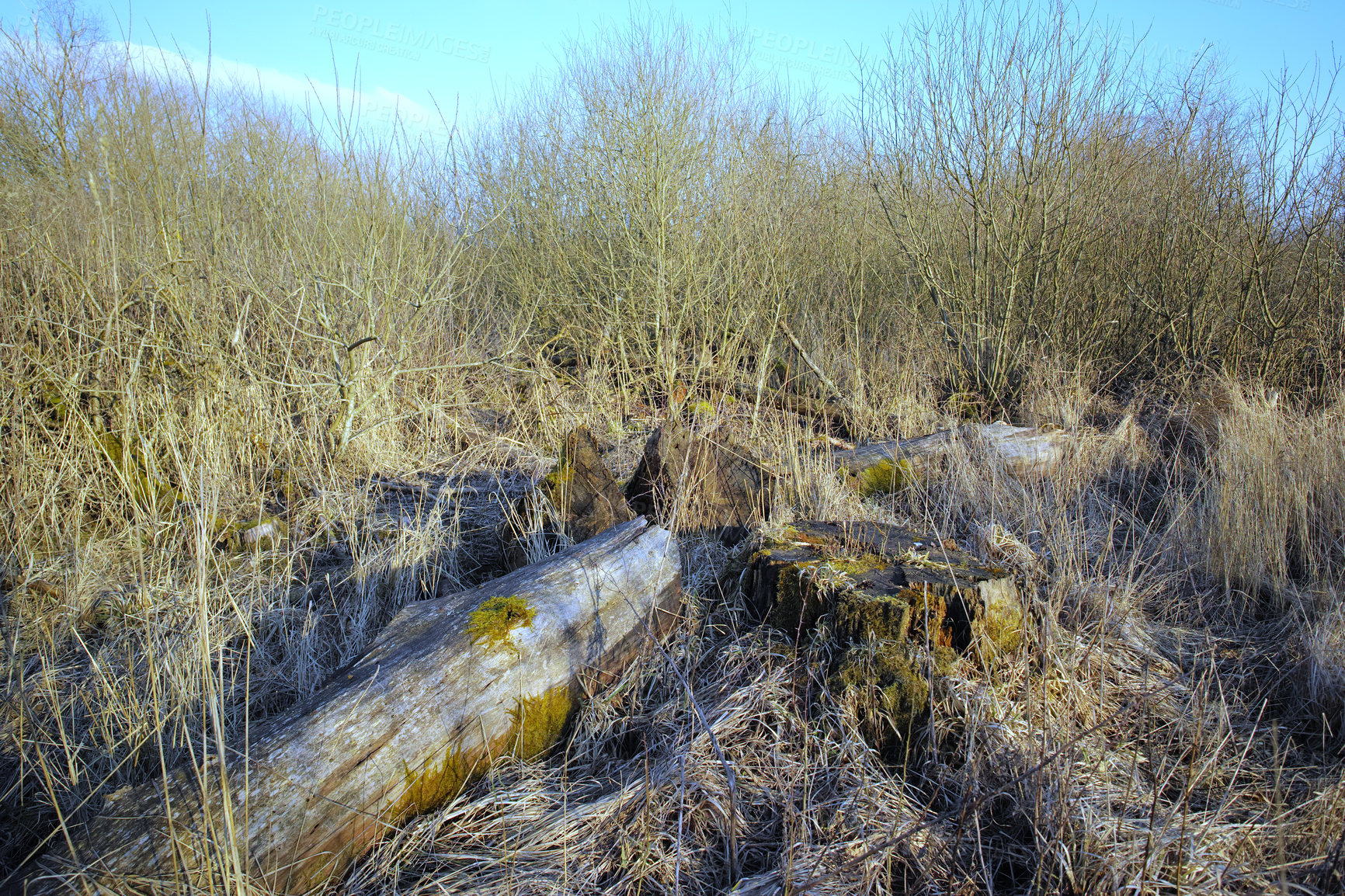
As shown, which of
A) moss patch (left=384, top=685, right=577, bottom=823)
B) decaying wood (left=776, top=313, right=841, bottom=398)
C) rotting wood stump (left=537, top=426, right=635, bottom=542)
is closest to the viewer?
moss patch (left=384, top=685, right=577, bottom=823)

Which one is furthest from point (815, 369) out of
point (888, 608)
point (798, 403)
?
point (888, 608)

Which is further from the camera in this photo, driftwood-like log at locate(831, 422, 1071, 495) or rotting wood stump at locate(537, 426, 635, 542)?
driftwood-like log at locate(831, 422, 1071, 495)

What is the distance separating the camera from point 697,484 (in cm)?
342

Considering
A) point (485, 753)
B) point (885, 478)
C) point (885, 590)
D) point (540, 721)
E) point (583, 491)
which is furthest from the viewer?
point (885, 478)

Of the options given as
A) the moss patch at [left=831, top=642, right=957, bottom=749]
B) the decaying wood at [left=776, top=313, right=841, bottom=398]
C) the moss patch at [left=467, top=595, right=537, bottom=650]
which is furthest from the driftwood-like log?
the moss patch at [left=467, top=595, right=537, bottom=650]

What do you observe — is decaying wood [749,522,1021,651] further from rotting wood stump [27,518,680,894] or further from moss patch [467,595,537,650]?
moss patch [467,595,537,650]

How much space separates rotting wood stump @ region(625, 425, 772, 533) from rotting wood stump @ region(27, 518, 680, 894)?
2.55ft

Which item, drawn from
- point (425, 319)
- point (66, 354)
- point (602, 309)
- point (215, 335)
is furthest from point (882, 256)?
point (66, 354)

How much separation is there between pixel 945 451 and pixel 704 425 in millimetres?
1645

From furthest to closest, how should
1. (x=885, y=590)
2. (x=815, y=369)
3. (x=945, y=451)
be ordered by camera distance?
1. (x=815, y=369)
2. (x=945, y=451)
3. (x=885, y=590)

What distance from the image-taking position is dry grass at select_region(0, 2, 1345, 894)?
5.81 feet

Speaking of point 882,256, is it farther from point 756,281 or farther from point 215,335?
point 215,335

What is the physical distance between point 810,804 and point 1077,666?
1.15m

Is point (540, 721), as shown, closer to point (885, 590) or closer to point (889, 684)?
point (889, 684)
